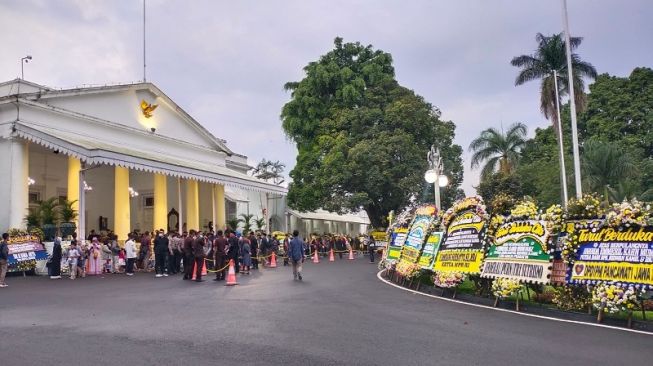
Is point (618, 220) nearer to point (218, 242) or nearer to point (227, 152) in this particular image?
point (218, 242)

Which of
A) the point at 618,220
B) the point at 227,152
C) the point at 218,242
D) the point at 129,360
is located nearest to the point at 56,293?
the point at 218,242

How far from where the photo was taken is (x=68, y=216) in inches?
824

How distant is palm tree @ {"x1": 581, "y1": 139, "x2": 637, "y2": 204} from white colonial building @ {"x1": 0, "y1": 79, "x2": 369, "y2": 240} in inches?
907

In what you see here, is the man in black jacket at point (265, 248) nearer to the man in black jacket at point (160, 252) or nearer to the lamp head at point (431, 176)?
the man in black jacket at point (160, 252)

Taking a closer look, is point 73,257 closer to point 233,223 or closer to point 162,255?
point 162,255

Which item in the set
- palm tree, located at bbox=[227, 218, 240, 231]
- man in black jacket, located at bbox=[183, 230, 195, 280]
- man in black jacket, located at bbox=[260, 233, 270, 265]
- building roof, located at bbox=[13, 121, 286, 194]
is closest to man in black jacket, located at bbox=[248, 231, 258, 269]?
man in black jacket, located at bbox=[260, 233, 270, 265]

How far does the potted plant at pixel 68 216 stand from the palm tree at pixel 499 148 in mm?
35272

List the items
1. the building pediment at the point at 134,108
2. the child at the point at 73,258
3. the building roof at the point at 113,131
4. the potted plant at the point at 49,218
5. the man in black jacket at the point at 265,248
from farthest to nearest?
1. the man in black jacket at the point at 265,248
2. the building pediment at the point at 134,108
3. the building roof at the point at 113,131
4. the potted plant at the point at 49,218
5. the child at the point at 73,258

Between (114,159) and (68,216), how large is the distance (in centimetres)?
297

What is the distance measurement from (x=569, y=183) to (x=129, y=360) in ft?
131

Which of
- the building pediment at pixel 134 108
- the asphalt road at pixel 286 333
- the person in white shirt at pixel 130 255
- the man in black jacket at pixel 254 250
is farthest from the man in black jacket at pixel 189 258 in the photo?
the building pediment at pixel 134 108

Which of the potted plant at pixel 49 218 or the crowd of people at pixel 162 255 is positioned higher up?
the potted plant at pixel 49 218

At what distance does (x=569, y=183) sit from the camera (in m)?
40.5

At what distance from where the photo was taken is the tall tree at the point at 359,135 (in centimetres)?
3800
